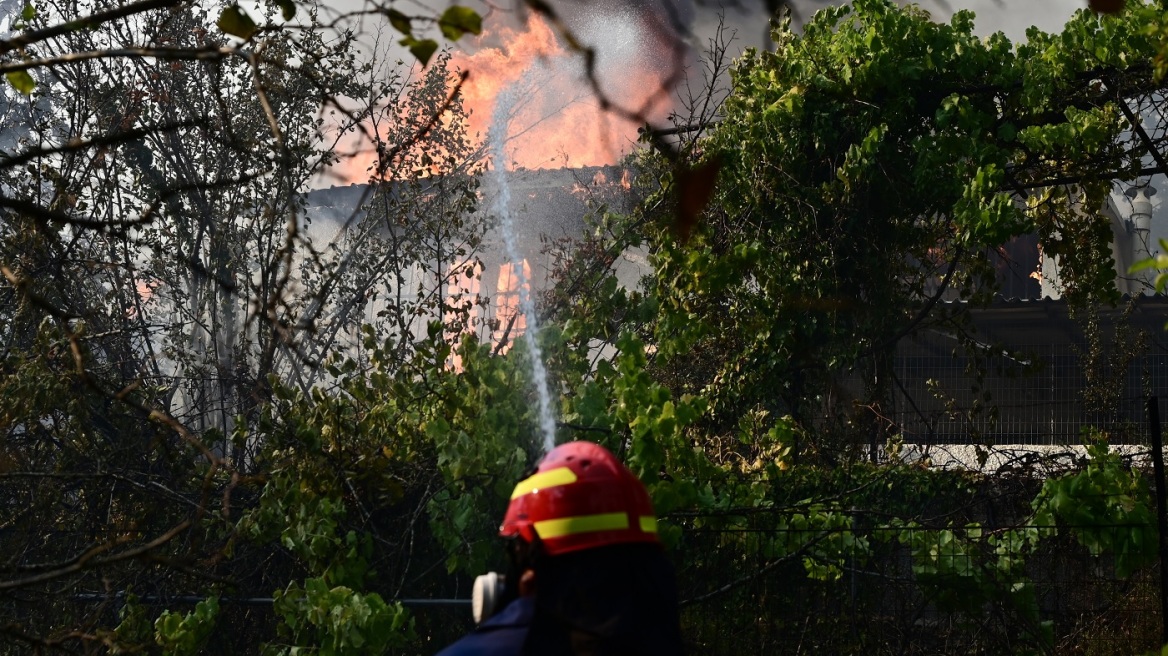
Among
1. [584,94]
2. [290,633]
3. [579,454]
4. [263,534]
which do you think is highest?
[584,94]

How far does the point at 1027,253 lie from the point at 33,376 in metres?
16.7

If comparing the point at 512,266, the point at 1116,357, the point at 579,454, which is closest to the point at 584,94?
the point at 512,266

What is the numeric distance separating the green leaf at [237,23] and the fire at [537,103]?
31.6 ft

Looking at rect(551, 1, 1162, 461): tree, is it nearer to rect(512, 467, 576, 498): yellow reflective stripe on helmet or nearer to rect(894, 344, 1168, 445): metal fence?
rect(894, 344, 1168, 445): metal fence

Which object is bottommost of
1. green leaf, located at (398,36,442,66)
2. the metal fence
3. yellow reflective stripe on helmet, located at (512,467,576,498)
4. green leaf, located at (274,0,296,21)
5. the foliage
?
the foliage

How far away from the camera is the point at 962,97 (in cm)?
767

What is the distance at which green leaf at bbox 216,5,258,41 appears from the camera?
2186 millimetres

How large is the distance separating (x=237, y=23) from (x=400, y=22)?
0.30 meters

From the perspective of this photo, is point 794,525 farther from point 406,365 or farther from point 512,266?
point 512,266

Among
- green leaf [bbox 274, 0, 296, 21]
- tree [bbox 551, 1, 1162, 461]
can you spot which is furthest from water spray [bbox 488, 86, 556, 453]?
green leaf [bbox 274, 0, 296, 21]

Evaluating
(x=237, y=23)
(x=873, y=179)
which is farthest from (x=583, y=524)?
(x=873, y=179)

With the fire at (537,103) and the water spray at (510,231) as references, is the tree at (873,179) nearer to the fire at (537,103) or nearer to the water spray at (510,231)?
the water spray at (510,231)

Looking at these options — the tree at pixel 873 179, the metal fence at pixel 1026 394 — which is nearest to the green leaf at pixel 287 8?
the tree at pixel 873 179

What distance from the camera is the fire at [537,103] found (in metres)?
13.1
